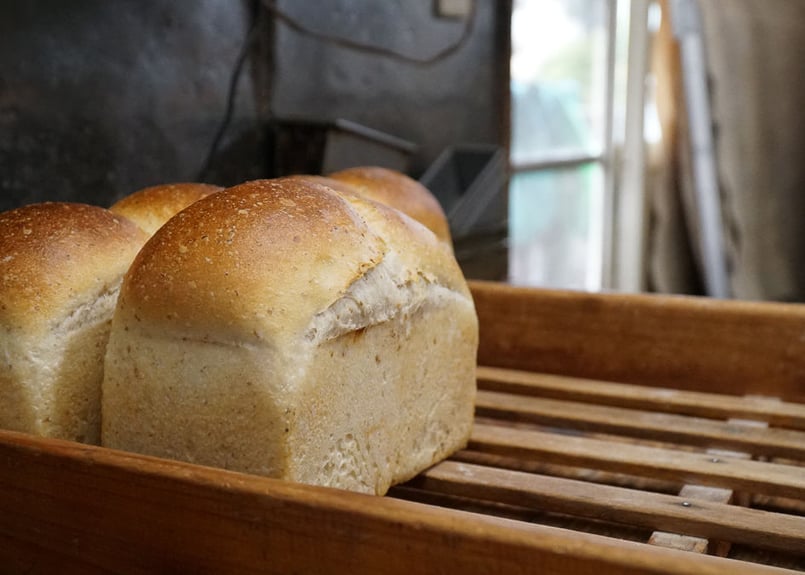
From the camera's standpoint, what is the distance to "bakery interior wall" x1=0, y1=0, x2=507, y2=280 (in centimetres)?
135

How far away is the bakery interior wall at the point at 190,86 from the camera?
135 centimetres

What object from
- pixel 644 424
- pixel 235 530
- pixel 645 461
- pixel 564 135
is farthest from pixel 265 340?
pixel 564 135

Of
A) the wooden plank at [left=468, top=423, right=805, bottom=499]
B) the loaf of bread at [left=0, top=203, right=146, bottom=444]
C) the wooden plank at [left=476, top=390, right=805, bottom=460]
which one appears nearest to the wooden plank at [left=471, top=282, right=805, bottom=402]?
the wooden plank at [left=476, top=390, right=805, bottom=460]

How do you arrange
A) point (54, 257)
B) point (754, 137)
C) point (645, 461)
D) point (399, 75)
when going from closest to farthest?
point (54, 257) < point (645, 461) < point (399, 75) < point (754, 137)

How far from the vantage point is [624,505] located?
854mm

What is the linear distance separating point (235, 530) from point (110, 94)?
3.39 feet

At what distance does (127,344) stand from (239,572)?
0.25 m

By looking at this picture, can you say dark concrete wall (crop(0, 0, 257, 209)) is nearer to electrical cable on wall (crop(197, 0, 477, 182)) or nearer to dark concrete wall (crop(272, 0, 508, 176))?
electrical cable on wall (crop(197, 0, 477, 182))

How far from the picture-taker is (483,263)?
2227 mm

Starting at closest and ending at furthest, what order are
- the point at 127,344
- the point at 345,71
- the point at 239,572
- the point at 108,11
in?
the point at 239,572 < the point at 127,344 < the point at 108,11 < the point at 345,71

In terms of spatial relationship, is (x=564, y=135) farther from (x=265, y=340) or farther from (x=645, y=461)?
(x=265, y=340)

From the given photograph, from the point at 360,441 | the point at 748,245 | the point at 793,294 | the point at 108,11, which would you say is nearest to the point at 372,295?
the point at 360,441

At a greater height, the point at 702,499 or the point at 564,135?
the point at 564,135

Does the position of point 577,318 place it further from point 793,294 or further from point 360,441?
point 793,294
